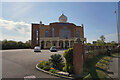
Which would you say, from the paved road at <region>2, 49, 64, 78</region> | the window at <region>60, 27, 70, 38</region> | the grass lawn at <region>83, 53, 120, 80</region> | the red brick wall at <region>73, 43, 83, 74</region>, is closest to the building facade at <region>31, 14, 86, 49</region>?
the window at <region>60, 27, 70, 38</region>

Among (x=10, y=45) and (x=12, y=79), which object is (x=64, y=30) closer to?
(x=10, y=45)

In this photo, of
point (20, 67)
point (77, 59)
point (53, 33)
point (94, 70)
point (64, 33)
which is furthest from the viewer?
point (64, 33)

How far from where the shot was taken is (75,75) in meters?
5.60

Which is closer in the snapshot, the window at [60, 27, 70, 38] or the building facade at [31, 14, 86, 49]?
the building facade at [31, 14, 86, 49]

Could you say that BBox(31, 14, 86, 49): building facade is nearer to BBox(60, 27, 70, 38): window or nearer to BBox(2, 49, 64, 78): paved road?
BBox(60, 27, 70, 38): window

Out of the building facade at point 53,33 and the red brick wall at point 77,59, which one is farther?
the building facade at point 53,33

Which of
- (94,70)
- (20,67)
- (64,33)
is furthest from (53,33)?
(94,70)

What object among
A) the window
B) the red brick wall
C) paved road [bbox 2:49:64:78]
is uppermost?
the window

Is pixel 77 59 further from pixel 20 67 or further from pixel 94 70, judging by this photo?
pixel 20 67

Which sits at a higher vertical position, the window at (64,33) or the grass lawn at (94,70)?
the window at (64,33)

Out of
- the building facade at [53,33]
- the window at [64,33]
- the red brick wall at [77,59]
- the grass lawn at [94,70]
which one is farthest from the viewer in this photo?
the window at [64,33]

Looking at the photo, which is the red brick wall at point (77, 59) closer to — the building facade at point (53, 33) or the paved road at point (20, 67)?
the paved road at point (20, 67)

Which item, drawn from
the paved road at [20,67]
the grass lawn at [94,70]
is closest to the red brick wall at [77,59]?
the grass lawn at [94,70]

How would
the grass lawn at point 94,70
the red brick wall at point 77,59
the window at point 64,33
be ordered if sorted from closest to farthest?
1. the grass lawn at point 94,70
2. the red brick wall at point 77,59
3. the window at point 64,33
